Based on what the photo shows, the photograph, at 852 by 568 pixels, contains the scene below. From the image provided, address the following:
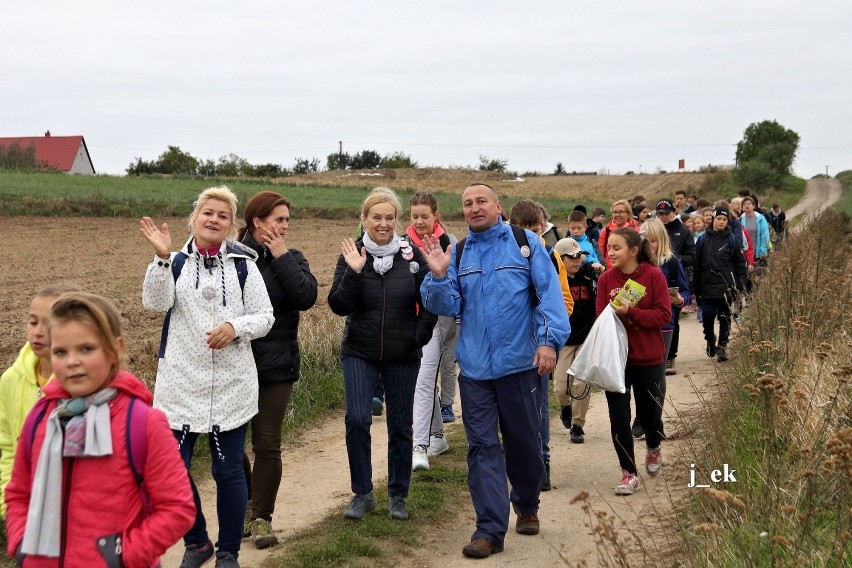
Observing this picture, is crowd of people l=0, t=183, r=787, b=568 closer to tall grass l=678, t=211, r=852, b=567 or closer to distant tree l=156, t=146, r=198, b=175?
tall grass l=678, t=211, r=852, b=567

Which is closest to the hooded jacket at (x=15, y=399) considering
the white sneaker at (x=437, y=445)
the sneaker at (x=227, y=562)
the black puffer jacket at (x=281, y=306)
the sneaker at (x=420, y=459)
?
the sneaker at (x=227, y=562)

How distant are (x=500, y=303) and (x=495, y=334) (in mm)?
191

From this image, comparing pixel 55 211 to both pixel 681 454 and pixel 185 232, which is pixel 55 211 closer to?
pixel 185 232

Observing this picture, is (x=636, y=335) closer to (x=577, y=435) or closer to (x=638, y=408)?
(x=638, y=408)

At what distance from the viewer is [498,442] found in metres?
5.96

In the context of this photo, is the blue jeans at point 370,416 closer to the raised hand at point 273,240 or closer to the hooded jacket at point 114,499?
the raised hand at point 273,240

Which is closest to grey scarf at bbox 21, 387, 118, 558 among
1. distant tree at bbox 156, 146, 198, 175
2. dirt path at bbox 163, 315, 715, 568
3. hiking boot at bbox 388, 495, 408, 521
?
dirt path at bbox 163, 315, 715, 568

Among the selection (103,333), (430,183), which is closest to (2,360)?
(103,333)

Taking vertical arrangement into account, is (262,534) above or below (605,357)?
below

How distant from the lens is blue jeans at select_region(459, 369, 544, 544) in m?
5.85

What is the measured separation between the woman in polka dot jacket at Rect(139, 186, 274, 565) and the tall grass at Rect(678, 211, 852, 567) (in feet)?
7.98

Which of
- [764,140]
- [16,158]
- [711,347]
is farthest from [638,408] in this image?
[764,140]

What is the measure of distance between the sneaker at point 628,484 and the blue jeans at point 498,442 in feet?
3.53

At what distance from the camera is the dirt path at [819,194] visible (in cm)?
6836
